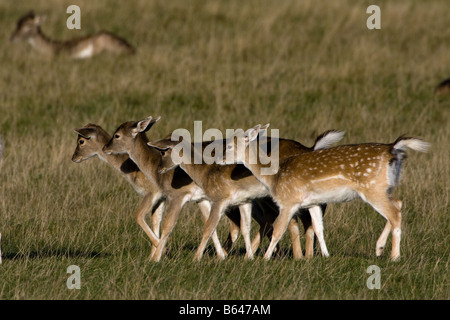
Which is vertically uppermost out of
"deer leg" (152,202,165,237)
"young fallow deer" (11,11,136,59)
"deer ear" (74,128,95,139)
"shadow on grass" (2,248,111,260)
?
"young fallow deer" (11,11,136,59)

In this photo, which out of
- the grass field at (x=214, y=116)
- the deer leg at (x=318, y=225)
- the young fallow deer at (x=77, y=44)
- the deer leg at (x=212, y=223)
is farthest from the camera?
the young fallow deer at (x=77, y=44)

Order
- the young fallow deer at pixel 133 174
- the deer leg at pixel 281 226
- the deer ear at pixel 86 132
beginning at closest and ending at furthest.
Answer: the deer leg at pixel 281 226, the young fallow deer at pixel 133 174, the deer ear at pixel 86 132

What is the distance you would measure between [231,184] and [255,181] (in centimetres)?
26

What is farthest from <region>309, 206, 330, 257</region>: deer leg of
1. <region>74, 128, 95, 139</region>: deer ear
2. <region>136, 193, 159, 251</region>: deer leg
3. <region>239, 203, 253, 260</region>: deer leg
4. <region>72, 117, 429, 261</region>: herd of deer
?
<region>74, 128, 95, 139</region>: deer ear

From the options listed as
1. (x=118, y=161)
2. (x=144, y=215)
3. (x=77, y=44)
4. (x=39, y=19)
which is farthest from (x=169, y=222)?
(x=39, y=19)

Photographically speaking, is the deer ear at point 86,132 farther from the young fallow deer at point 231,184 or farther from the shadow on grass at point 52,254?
the shadow on grass at point 52,254

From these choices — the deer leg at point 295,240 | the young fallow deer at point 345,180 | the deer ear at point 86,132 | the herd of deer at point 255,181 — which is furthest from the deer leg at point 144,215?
the deer leg at point 295,240

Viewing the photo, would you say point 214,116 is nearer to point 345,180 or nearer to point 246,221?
point 246,221

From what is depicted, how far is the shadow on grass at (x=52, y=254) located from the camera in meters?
8.71

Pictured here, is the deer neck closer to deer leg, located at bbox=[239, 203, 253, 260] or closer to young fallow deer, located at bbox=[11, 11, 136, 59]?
deer leg, located at bbox=[239, 203, 253, 260]

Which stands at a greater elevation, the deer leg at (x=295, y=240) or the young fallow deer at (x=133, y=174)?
the young fallow deer at (x=133, y=174)

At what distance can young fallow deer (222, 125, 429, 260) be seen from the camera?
834cm

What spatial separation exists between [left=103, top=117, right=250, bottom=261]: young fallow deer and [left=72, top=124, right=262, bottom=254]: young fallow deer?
0.43ft

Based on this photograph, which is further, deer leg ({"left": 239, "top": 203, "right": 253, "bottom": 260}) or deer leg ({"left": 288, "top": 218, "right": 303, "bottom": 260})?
deer leg ({"left": 288, "top": 218, "right": 303, "bottom": 260})
